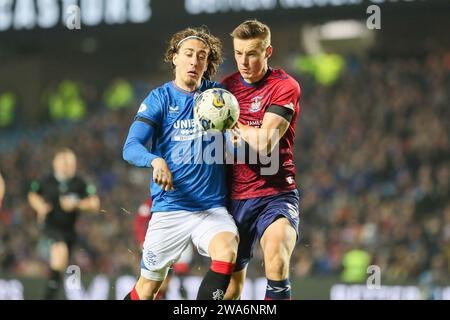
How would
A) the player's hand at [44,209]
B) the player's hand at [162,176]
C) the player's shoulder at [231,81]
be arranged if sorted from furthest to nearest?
the player's hand at [44,209], the player's shoulder at [231,81], the player's hand at [162,176]

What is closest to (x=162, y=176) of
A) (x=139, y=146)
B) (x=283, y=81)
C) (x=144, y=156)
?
(x=144, y=156)

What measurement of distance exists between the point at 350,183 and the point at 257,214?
962 centimetres

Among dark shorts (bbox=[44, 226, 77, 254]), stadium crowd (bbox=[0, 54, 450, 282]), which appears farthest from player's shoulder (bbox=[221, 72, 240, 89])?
stadium crowd (bbox=[0, 54, 450, 282])

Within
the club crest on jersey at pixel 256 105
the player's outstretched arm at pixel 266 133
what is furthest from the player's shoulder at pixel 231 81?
the player's outstretched arm at pixel 266 133

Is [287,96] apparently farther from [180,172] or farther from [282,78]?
[180,172]

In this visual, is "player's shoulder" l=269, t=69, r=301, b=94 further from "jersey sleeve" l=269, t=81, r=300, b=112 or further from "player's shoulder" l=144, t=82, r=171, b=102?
"player's shoulder" l=144, t=82, r=171, b=102

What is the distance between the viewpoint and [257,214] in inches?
221

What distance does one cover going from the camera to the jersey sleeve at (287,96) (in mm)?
5531

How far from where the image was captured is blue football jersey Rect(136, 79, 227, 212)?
5.49 m

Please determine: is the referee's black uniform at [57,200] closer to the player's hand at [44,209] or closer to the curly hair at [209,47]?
the player's hand at [44,209]

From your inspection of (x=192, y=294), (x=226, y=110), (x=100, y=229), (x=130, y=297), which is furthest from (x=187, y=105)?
(x=100, y=229)

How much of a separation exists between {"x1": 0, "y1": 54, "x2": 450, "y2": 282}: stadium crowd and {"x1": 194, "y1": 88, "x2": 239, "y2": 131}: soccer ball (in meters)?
6.93

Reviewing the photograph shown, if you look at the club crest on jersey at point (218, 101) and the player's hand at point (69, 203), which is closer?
the club crest on jersey at point (218, 101)

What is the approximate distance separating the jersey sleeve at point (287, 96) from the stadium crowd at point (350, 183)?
259 inches
